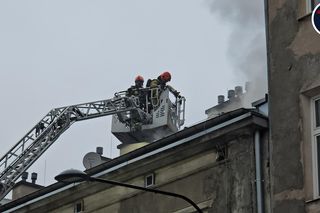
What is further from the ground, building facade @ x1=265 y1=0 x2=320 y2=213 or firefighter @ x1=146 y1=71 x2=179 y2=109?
firefighter @ x1=146 y1=71 x2=179 y2=109

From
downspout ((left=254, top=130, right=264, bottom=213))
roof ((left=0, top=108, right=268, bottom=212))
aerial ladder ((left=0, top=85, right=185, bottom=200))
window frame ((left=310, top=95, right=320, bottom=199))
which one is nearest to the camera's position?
window frame ((left=310, top=95, right=320, bottom=199))

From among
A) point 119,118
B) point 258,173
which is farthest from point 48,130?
point 258,173

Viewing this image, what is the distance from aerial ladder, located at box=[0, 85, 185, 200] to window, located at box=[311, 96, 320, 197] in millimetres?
13427

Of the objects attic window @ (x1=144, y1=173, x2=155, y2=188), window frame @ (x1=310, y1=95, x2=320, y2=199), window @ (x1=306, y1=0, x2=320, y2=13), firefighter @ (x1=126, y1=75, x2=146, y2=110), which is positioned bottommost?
window frame @ (x1=310, y1=95, x2=320, y2=199)

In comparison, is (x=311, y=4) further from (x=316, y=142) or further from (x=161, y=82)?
(x=161, y=82)

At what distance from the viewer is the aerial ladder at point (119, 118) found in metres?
27.2

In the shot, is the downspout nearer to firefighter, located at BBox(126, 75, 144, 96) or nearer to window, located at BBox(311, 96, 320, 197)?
window, located at BBox(311, 96, 320, 197)

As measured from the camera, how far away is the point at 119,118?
30.2 m

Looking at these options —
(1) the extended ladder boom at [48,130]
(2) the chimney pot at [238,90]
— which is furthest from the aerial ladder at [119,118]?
(2) the chimney pot at [238,90]

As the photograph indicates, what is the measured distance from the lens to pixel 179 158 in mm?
18047

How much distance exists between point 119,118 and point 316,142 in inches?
634

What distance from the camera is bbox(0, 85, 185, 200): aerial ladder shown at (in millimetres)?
27156

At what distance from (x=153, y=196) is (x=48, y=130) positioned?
32.0 feet

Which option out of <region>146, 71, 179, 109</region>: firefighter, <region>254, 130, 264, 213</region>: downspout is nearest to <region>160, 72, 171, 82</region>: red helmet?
<region>146, 71, 179, 109</region>: firefighter
